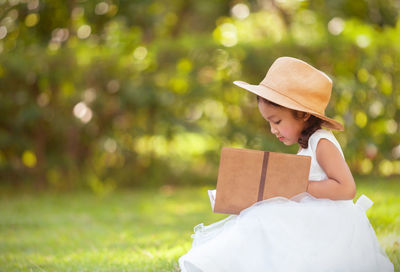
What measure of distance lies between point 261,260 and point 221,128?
562 cm

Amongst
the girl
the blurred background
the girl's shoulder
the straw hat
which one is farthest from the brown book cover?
the blurred background

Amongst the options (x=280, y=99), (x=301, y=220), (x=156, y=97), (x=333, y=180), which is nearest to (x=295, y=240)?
(x=301, y=220)

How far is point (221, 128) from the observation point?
7.88m

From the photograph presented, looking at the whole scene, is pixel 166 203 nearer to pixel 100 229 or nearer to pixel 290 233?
pixel 100 229

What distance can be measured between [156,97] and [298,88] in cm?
498

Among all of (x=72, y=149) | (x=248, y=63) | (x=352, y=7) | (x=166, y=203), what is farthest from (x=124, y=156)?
(x=352, y=7)

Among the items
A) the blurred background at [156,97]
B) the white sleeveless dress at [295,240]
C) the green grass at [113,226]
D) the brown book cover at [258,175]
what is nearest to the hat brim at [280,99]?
the white sleeveless dress at [295,240]

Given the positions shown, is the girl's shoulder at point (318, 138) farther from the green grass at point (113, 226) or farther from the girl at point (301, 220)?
the green grass at point (113, 226)

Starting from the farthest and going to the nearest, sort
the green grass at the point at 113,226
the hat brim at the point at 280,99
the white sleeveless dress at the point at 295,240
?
the green grass at the point at 113,226 < the hat brim at the point at 280,99 < the white sleeveless dress at the point at 295,240

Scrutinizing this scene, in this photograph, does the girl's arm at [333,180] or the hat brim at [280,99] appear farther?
the hat brim at [280,99]

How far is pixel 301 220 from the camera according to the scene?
7.81ft

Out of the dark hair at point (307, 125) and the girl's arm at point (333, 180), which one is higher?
the dark hair at point (307, 125)

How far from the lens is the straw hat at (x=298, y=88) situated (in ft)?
8.25

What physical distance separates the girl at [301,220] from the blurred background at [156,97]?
456 centimetres
